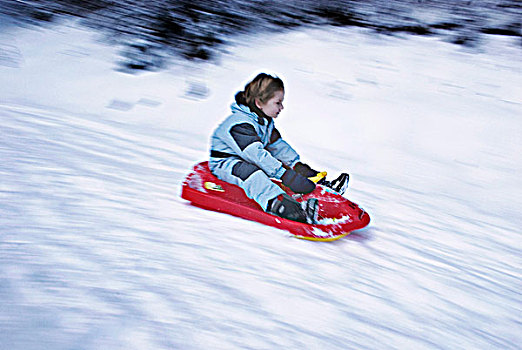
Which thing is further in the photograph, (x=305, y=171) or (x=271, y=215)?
(x=305, y=171)

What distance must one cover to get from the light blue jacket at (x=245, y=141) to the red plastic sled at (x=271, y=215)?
0.16m

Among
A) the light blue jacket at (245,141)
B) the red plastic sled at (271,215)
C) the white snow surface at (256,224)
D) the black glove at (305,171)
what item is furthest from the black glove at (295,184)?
the black glove at (305,171)

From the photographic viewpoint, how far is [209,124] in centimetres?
512

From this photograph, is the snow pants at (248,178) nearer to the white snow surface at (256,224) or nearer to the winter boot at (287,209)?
the winter boot at (287,209)

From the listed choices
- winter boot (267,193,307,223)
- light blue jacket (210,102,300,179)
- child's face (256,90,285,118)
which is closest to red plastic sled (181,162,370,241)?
winter boot (267,193,307,223)

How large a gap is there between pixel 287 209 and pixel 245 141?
16.8 inches

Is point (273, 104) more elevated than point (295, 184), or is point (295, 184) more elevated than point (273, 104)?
point (273, 104)

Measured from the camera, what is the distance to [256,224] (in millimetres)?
2498

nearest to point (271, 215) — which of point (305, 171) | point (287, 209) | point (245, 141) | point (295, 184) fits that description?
point (287, 209)

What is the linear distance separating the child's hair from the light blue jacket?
7 centimetres

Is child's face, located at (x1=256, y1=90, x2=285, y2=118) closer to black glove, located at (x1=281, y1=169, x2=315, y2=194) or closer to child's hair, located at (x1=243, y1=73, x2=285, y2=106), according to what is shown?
child's hair, located at (x1=243, y1=73, x2=285, y2=106)

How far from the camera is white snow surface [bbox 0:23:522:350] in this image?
1.69 m

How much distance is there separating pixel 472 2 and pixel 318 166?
199 inches

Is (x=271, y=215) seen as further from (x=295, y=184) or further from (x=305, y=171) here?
(x=305, y=171)
